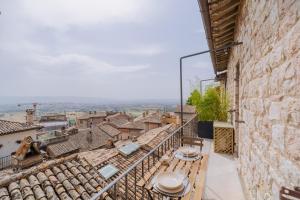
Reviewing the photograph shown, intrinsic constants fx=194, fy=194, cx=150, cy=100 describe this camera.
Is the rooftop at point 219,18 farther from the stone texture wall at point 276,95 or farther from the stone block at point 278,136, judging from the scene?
the stone block at point 278,136

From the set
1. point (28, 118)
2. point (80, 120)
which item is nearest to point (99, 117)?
point (80, 120)

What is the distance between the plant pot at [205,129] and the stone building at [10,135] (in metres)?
13.7

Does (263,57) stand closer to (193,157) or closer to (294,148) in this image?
(294,148)

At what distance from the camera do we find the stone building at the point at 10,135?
45.8ft

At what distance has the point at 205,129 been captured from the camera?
8.30 m

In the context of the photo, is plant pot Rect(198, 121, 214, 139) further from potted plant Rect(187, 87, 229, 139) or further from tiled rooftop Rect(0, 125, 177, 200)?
tiled rooftop Rect(0, 125, 177, 200)

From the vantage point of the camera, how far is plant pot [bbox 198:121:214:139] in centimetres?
816

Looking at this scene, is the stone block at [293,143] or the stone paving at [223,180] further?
the stone paving at [223,180]

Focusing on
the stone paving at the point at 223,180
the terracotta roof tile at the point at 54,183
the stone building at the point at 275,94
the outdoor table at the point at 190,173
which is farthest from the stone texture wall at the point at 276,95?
the terracotta roof tile at the point at 54,183

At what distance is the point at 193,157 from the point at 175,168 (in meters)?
0.55

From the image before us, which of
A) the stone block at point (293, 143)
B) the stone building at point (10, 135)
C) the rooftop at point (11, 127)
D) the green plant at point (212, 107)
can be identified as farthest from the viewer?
the rooftop at point (11, 127)

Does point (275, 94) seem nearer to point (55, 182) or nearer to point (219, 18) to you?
point (219, 18)

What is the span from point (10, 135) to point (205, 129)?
14120 millimetres

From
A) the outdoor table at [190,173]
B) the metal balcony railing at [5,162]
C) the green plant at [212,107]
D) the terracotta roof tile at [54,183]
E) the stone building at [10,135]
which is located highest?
the green plant at [212,107]
